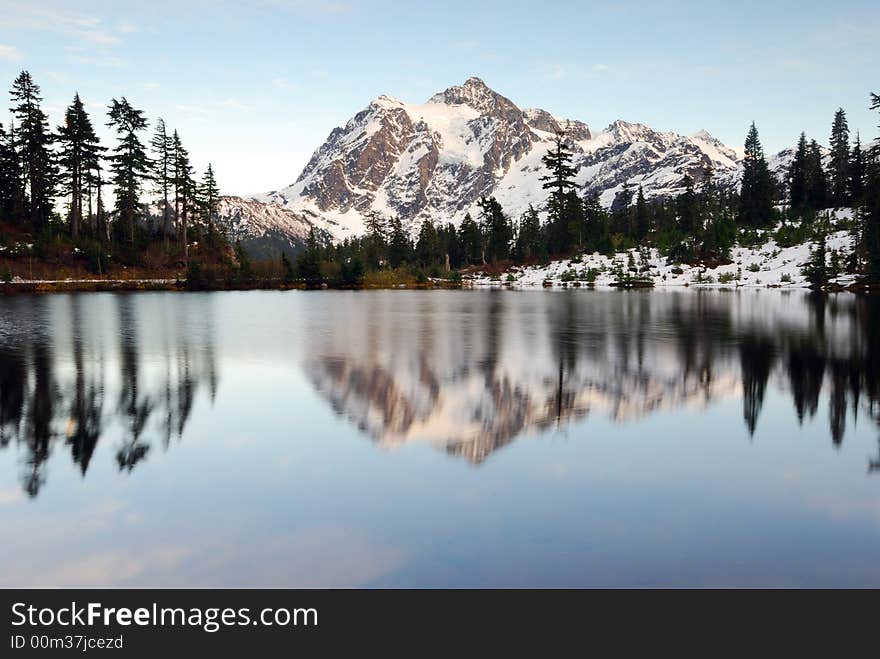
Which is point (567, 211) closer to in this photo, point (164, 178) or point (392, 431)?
point (164, 178)

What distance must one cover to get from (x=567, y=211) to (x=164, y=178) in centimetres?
6855

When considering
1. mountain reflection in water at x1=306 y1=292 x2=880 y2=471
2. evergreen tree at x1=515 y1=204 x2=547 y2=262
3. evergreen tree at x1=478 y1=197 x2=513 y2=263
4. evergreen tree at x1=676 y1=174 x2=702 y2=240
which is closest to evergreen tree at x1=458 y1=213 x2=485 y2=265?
evergreen tree at x1=478 y1=197 x2=513 y2=263

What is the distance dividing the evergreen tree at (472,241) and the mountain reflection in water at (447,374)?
105 meters

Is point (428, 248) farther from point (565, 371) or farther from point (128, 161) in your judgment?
point (565, 371)

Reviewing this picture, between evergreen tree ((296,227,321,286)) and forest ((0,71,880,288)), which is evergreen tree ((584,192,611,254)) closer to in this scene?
forest ((0,71,880,288))

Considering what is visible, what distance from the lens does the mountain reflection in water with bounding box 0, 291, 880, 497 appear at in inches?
514

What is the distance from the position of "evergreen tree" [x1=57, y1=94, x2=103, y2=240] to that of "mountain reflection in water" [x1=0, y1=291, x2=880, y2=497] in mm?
56622

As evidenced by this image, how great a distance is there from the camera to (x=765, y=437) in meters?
12.6

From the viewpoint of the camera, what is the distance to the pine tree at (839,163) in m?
114

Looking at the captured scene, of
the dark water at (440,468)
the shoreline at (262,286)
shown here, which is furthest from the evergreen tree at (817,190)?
the dark water at (440,468)

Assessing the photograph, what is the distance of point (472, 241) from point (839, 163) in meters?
71.8

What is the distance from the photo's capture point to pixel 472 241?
463 feet

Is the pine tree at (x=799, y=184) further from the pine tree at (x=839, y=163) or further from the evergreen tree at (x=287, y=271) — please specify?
the evergreen tree at (x=287, y=271)
